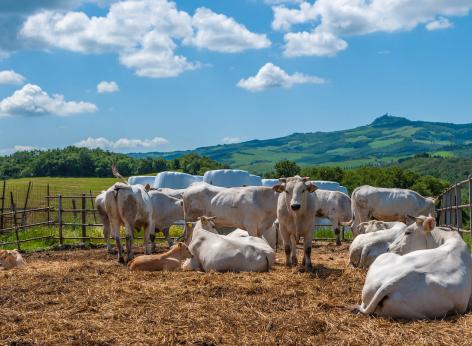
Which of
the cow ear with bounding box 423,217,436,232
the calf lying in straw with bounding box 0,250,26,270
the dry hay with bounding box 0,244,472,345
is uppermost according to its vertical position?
the cow ear with bounding box 423,217,436,232

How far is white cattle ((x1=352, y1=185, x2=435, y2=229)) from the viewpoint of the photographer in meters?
21.0

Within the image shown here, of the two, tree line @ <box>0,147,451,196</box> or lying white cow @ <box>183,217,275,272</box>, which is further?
tree line @ <box>0,147,451,196</box>

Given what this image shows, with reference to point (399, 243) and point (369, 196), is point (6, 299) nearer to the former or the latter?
point (399, 243)

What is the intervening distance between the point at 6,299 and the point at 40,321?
179cm

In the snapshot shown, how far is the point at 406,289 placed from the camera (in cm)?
649

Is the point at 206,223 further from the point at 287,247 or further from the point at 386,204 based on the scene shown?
the point at 386,204

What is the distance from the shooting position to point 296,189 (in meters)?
11.1

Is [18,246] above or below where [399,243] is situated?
below

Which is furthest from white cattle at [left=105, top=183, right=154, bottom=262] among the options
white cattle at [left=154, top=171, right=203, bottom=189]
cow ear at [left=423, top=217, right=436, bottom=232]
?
white cattle at [left=154, top=171, right=203, bottom=189]

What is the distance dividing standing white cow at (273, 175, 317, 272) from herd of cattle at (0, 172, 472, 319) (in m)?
0.02

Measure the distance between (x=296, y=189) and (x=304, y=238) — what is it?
3.37 ft

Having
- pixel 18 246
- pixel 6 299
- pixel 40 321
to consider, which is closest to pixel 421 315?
pixel 40 321

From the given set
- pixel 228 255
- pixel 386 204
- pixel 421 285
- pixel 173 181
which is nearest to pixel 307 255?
pixel 228 255

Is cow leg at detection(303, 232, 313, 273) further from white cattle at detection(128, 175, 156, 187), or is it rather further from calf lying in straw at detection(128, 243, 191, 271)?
white cattle at detection(128, 175, 156, 187)
